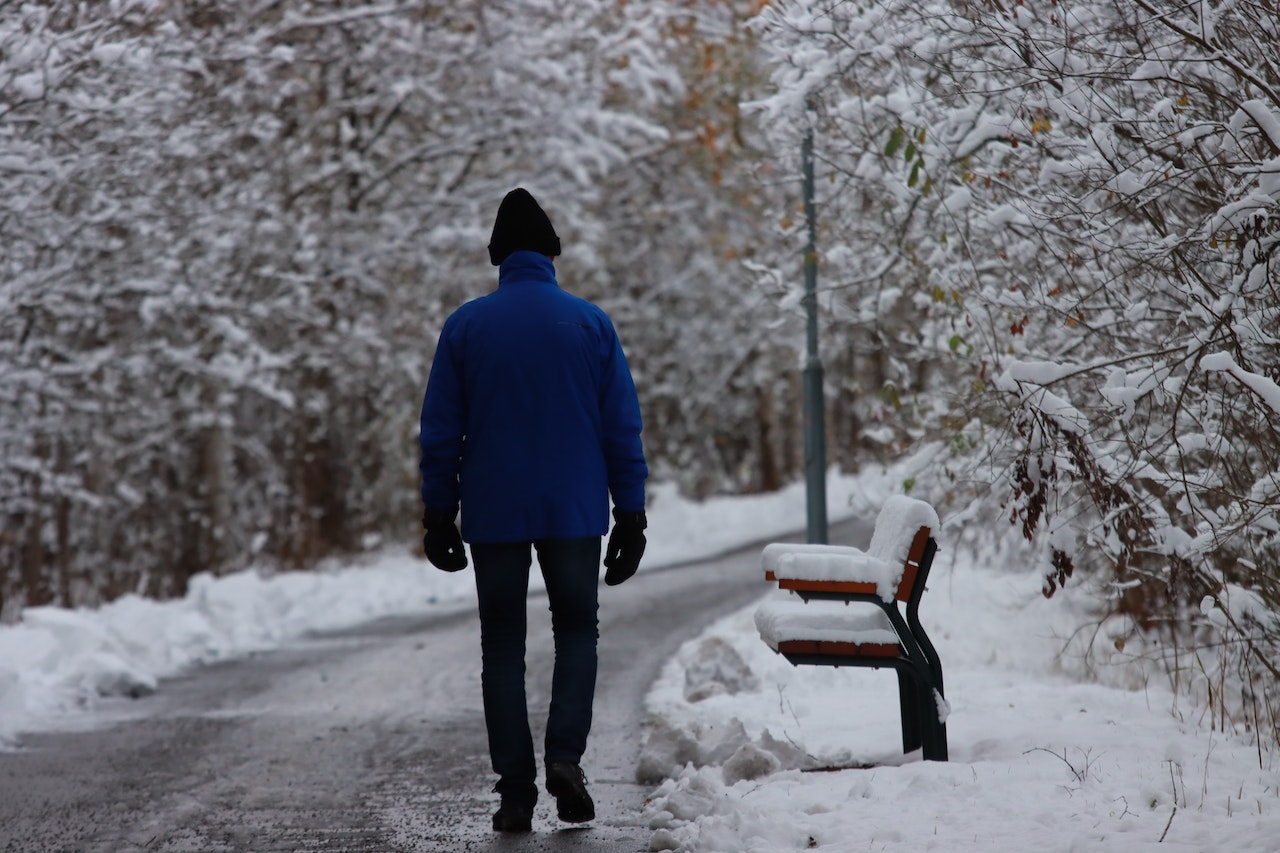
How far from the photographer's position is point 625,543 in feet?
16.5

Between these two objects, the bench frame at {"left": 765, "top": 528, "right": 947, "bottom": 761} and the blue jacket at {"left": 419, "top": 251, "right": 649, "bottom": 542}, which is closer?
the blue jacket at {"left": 419, "top": 251, "right": 649, "bottom": 542}

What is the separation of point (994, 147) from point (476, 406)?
12.9 feet

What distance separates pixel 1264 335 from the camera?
16.5ft

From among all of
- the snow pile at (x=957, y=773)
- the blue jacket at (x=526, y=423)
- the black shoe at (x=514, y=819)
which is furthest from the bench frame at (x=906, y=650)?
the black shoe at (x=514, y=819)

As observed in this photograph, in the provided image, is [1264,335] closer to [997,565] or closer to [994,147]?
[994,147]

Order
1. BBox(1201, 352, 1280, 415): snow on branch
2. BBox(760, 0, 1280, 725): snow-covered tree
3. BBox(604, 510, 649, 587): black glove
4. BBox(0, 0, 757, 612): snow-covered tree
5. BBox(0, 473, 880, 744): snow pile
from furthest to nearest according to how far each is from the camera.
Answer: BBox(0, 0, 757, 612): snow-covered tree → BBox(0, 473, 880, 744): snow pile → BBox(760, 0, 1280, 725): snow-covered tree → BBox(604, 510, 649, 587): black glove → BBox(1201, 352, 1280, 415): snow on branch

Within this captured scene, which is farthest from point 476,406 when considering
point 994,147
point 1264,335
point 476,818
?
point 994,147

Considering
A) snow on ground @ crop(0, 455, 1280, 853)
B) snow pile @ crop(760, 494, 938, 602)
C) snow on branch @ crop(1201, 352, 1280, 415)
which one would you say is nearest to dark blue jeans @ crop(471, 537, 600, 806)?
snow on ground @ crop(0, 455, 1280, 853)

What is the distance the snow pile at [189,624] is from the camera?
8.64m

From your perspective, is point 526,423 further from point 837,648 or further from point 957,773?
point 957,773

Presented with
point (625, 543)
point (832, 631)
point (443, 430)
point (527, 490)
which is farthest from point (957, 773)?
point (443, 430)

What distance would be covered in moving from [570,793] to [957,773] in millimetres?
1341

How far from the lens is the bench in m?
5.29

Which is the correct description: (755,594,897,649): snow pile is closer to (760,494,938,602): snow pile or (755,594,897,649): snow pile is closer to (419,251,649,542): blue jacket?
(760,494,938,602): snow pile
